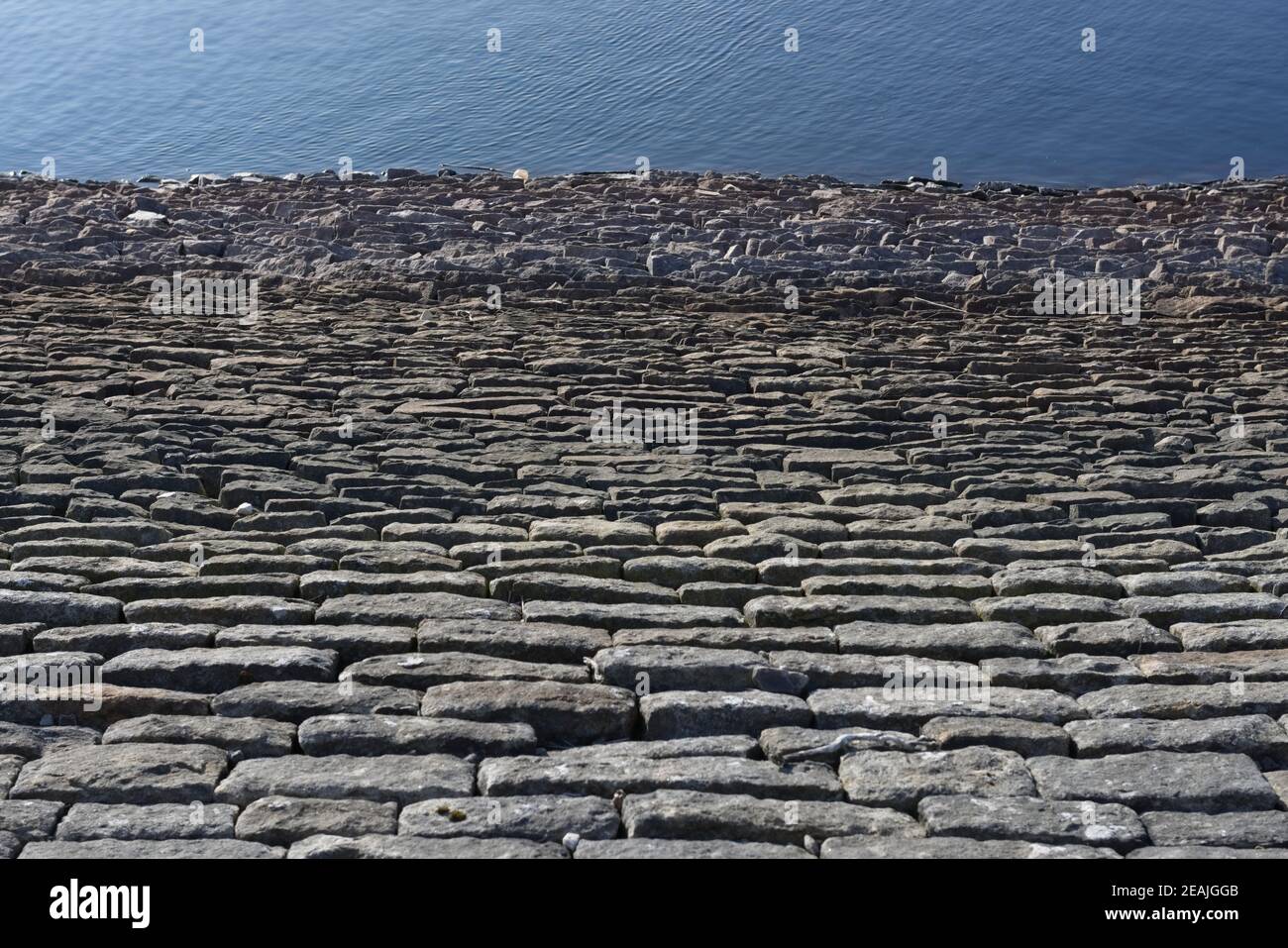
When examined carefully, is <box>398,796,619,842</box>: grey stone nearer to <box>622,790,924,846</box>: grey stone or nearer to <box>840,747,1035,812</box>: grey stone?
<box>622,790,924,846</box>: grey stone

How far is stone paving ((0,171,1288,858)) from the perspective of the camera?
11.7 ft

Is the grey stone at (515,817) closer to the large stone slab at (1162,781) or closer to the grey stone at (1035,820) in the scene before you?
the grey stone at (1035,820)

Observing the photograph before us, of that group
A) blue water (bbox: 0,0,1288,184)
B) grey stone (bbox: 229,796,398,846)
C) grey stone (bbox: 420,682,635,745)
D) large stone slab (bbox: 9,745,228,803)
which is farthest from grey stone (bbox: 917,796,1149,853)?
blue water (bbox: 0,0,1288,184)

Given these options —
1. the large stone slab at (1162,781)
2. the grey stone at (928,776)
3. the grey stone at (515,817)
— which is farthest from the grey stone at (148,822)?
the large stone slab at (1162,781)

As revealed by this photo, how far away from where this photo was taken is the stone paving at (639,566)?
141 inches

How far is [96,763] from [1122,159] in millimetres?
23294

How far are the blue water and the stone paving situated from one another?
14777 mm

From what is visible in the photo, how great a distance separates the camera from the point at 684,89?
28656mm

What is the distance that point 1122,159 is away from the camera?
78.3ft

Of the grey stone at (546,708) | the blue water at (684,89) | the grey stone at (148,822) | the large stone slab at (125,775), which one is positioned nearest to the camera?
the grey stone at (148,822)

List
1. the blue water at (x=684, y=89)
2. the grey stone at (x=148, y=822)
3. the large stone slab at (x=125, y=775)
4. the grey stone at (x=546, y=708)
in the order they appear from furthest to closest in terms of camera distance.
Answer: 1. the blue water at (x=684, y=89)
2. the grey stone at (x=546, y=708)
3. the large stone slab at (x=125, y=775)
4. the grey stone at (x=148, y=822)

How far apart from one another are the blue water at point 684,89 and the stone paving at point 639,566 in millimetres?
14777

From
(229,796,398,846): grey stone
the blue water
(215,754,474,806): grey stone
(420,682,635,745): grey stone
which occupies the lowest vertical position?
(229,796,398,846): grey stone
